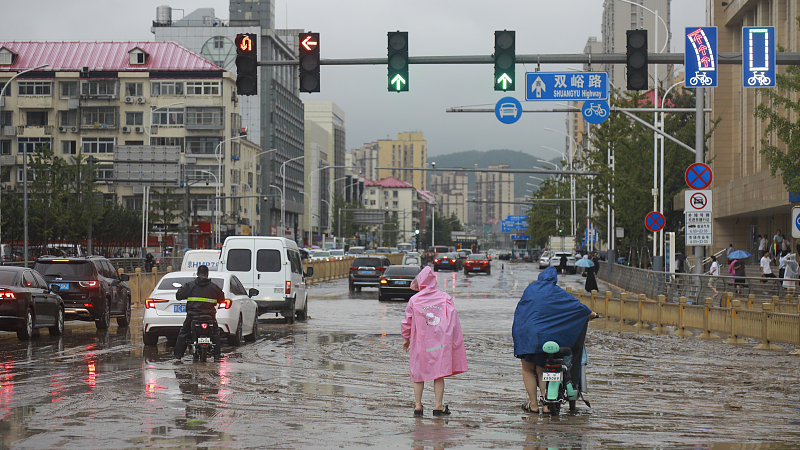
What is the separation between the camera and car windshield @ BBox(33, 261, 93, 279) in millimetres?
22031

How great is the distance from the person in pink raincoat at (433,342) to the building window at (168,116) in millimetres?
91293

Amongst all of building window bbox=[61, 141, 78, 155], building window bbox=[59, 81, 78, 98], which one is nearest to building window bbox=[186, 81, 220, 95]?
building window bbox=[59, 81, 78, 98]

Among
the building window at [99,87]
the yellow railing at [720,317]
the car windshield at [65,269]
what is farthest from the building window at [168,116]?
the car windshield at [65,269]

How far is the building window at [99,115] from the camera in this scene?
317ft

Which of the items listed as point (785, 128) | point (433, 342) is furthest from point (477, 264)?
point (433, 342)

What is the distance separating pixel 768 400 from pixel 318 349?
848 centimetres

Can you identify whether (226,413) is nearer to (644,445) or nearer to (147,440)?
(147,440)

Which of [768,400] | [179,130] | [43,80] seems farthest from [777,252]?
[43,80]

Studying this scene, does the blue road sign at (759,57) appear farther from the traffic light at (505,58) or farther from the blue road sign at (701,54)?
the traffic light at (505,58)

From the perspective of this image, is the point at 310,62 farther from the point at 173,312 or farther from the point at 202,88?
the point at 202,88

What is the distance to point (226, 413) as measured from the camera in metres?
9.81

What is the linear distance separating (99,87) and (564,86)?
8125cm

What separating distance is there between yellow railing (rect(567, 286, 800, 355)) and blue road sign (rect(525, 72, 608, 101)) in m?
4.72

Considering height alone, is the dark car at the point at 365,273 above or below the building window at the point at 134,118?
below
